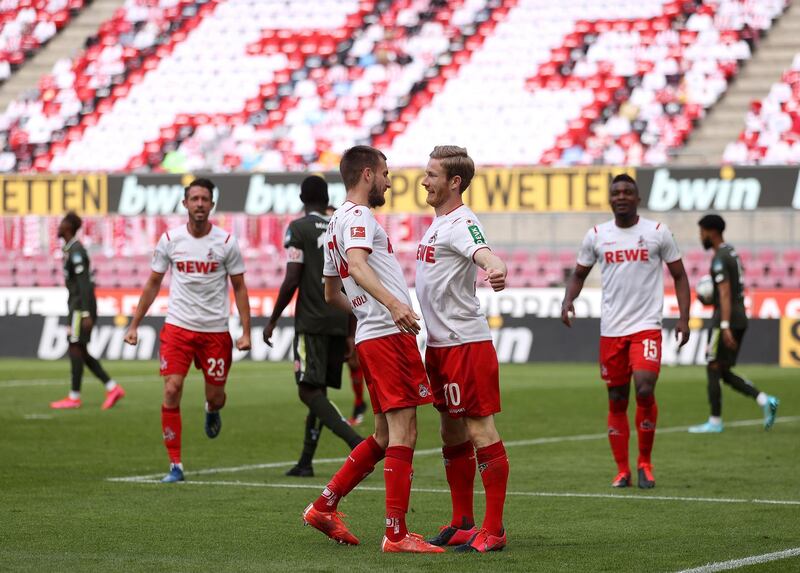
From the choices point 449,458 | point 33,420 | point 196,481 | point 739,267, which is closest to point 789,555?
point 449,458

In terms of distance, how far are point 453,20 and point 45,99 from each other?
11.0 metres

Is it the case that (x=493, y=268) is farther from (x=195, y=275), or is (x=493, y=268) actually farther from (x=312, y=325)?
(x=195, y=275)

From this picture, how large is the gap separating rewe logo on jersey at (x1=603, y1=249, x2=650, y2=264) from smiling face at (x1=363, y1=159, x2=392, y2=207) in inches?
146

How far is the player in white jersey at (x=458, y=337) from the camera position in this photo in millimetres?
7840

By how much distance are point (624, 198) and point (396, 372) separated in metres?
3.92

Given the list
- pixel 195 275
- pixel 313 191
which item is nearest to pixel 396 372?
pixel 195 275

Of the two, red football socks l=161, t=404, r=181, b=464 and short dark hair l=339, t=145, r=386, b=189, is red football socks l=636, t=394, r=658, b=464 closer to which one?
red football socks l=161, t=404, r=181, b=464

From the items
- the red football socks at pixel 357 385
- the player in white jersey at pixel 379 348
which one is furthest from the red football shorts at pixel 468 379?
the red football socks at pixel 357 385

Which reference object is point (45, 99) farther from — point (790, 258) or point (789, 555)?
point (789, 555)

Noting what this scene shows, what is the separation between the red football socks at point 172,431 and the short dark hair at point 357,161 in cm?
398

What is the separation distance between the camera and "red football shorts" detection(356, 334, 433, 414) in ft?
25.4

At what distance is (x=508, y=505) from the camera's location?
32.4 feet

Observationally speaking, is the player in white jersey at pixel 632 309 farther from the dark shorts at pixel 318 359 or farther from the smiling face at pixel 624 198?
the dark shorts at pixel 318 359

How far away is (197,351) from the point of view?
37.9 feet
